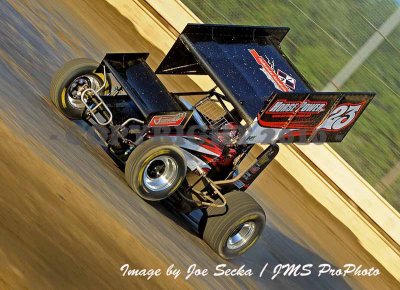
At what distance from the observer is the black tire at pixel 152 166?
6496 mm

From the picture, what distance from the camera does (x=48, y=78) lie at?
8.58m

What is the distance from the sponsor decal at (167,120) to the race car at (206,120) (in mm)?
10

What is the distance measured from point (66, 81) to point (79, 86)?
22 cm

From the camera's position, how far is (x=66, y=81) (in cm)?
759

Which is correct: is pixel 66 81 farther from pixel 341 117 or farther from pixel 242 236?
pixel 341 117

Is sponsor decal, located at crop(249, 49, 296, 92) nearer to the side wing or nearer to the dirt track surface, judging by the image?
the side wing

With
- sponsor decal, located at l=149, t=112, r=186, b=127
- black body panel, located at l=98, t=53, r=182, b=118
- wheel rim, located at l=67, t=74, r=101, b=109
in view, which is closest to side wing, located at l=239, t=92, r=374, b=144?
sponsor decal, located at l=149, t=112, r=186, b=127

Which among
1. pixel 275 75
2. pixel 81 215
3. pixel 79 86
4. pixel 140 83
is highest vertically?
pixel 275 75

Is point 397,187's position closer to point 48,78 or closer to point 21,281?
point 48,78

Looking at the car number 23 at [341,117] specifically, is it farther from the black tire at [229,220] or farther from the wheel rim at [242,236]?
the wheel rim at [242,236]

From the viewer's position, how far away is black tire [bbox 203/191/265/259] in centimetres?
704

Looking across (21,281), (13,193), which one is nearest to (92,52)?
(13,193)

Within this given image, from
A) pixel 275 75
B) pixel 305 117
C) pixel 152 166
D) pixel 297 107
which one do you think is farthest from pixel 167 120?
pixel 275 75

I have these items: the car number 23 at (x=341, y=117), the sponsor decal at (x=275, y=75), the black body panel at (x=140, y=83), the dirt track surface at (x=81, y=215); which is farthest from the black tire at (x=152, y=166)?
the car number 23 at (x=341, y=117)
